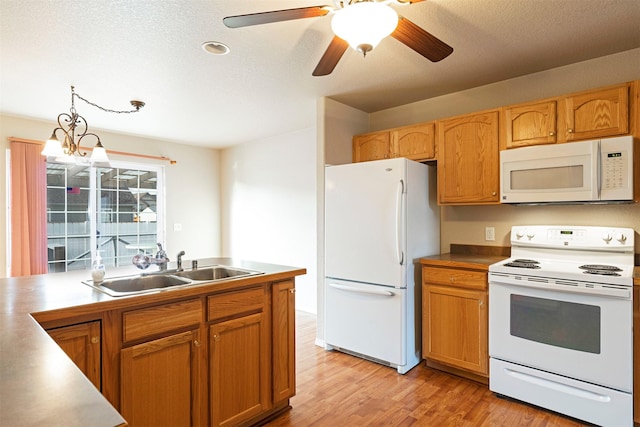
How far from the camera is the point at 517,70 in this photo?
274cm

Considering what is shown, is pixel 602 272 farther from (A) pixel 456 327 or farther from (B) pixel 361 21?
(B) pixel 361 21

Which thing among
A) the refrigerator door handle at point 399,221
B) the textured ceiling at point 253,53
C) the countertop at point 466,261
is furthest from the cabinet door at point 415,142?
the countertop at point 466,261

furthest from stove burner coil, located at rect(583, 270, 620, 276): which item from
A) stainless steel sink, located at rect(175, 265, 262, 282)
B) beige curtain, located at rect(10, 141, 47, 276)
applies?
beige curtain, located at rect(10, 141, 47, 276)

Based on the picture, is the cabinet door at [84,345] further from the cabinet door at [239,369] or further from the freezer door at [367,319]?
the freezer door at [367,319]

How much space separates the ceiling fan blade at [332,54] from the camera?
5.41 feet

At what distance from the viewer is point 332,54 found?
176 centimetres

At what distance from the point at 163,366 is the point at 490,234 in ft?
8.65

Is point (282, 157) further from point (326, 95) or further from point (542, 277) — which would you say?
point (542, 277)

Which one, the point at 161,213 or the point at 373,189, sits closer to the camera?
the point at 373,189

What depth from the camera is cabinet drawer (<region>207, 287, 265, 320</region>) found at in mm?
1855

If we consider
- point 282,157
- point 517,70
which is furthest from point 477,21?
point 282,157

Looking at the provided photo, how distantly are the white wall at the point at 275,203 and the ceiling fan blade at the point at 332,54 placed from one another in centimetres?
250

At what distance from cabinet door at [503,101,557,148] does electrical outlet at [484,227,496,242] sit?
2.44 feet

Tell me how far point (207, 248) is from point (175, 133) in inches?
75.7
